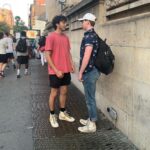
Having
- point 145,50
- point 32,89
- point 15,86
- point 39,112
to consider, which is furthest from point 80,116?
point 15,86

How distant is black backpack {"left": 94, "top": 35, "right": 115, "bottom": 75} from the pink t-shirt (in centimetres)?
79

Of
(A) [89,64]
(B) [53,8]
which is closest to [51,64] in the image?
(A) [89,64]

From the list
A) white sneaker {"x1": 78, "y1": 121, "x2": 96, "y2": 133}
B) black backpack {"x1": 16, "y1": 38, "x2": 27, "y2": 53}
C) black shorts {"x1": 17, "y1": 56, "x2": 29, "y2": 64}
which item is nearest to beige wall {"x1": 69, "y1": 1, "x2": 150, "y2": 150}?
white sneaker {"x1": 78, "y1": 121, "x2": 96, "y2": 133}

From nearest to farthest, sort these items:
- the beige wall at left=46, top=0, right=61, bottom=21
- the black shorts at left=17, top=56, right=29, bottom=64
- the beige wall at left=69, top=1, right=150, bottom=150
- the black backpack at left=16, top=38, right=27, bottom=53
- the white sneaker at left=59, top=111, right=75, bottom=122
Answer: the beige wall at left=69, top=1, right=150, bottom=150 < the white sneaker at left=59, top=111, right=75, bottom=122 < the black backpack at left=16, top=38, right=27, bottom=53 < the black shorts at left=17, top=56, right=29, bottom=64 < the beige wall at left=46, top=0, right=61, bottom=21

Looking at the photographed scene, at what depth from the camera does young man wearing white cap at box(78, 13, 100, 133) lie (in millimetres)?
5762

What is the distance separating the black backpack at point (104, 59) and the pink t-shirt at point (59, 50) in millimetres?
791

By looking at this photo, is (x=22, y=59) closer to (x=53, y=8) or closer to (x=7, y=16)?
(x=53, y=8)

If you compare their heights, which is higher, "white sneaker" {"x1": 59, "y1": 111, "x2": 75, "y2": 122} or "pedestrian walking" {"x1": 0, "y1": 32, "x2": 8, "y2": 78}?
"pedestrian walking" {"x1": 0, "y1": 32, "x2": 8, "y2": 78}

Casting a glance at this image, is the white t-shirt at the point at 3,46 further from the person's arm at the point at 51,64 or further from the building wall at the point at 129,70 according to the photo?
the person's arm at the point at 51,64

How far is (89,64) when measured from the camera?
19.2 feet

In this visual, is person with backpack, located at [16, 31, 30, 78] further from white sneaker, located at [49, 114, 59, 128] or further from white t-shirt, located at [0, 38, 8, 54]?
white sneaker, located at [49, 114, 59, 128]

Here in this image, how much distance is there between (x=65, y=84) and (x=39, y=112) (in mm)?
1213

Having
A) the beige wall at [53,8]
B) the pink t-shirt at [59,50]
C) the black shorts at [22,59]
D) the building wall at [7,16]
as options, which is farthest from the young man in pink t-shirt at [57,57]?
the building wall at [7,16]

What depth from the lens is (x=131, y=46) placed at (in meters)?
5.38
